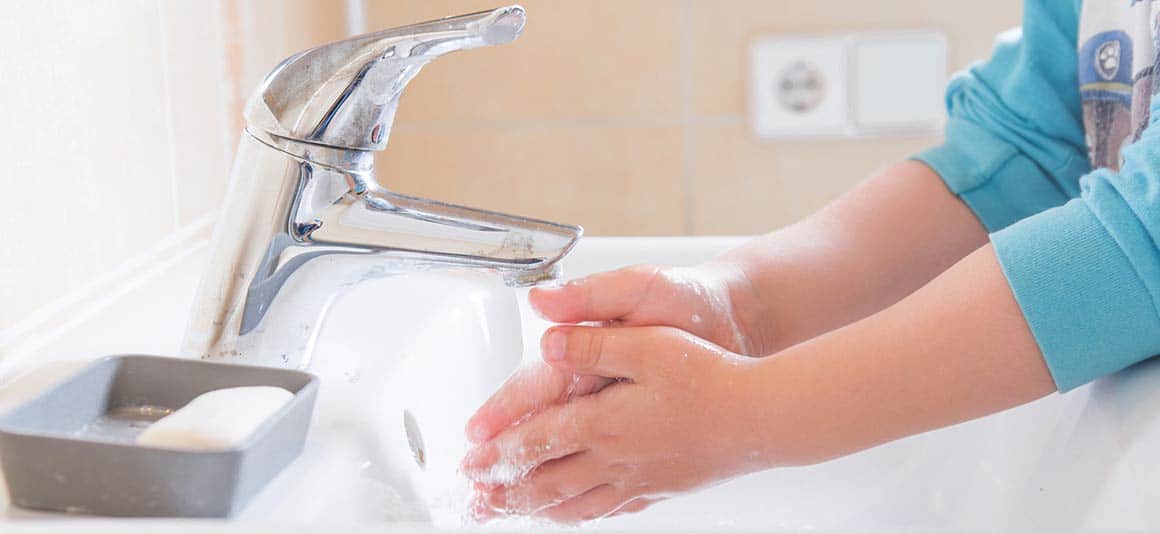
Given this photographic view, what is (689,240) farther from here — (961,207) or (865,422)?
(865,422)

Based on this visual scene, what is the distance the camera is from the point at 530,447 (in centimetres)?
48

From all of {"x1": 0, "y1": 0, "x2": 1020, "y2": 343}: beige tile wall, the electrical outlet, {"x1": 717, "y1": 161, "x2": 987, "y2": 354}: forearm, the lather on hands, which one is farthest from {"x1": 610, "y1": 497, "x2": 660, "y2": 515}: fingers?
the electrical outlet

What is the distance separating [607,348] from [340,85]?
0.15 meters

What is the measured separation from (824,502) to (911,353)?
18 cm

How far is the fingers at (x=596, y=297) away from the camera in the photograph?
49cm

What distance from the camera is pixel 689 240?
2.12 ft

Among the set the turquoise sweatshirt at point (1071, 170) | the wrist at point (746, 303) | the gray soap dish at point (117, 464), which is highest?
the turquoise sweatshirt at point (1071, 170)

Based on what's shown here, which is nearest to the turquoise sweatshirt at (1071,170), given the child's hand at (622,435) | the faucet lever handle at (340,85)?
the child's hand at (622,435)

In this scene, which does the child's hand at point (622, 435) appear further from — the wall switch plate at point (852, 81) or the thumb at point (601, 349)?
the wall switch plate at point (852, 81)

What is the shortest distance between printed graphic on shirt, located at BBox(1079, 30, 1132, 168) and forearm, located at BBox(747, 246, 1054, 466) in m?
0.19

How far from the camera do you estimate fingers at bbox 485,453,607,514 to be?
18.6 inches

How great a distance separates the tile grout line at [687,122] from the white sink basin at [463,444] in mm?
393

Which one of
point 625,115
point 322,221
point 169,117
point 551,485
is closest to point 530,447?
point 551,485

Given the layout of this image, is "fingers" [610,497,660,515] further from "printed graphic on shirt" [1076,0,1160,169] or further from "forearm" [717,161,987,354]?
"printed graphic on shirt" [1076,0,1160,169]
